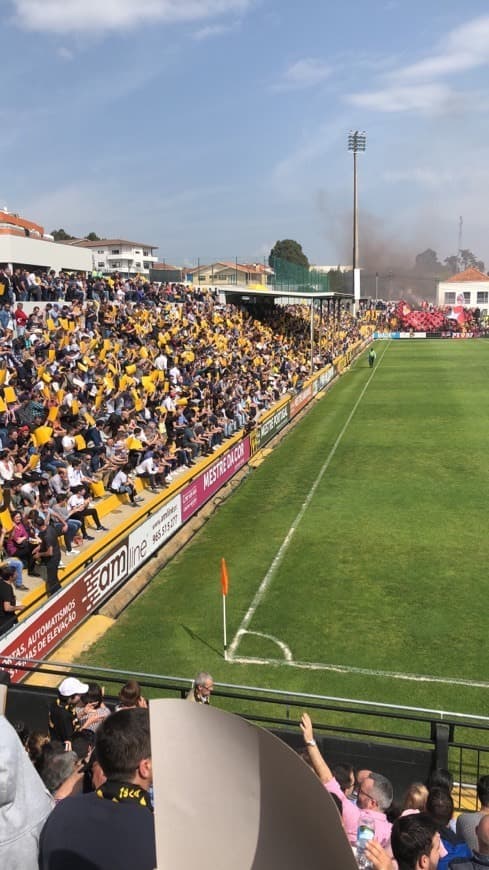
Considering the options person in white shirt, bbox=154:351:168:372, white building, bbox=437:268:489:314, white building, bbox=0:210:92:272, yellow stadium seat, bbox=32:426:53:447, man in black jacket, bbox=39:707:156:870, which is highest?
white building, bbox=437:268:489:314

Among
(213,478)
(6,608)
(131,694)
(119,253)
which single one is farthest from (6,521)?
(119,253)

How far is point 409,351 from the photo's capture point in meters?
68.4

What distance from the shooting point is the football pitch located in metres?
11.0

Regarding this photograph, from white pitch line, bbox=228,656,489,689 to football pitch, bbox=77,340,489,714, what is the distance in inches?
1.0

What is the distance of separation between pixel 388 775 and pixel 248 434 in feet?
58.3

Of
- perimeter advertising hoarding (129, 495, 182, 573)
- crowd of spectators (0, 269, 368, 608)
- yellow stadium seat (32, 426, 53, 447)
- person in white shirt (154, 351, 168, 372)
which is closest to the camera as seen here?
crowd of spectators (0, 269, 368, 608)

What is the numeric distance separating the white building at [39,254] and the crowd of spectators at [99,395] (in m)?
1.78

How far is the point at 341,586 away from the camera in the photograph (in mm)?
14344

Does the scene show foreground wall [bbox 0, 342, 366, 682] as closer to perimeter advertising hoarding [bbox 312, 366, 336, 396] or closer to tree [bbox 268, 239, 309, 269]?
perimeter advertising hoarding [bbox 312, 366, 336, 396]

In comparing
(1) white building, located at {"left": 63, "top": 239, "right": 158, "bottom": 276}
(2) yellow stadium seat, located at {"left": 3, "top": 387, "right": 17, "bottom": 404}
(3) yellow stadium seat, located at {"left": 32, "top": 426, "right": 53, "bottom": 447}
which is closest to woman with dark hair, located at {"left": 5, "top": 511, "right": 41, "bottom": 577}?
(3) yellow stadium seat, located at {"left": 32, "top": 426, "right": 53, "bottom": 447}

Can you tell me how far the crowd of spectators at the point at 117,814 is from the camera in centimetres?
245

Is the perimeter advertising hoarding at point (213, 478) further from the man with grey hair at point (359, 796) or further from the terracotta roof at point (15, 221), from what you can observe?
the terracotta roof at point (15, 221)

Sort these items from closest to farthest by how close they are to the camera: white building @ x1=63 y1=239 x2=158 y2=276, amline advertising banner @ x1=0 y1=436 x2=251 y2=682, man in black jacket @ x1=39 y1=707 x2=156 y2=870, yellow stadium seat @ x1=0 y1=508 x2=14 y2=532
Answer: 1. man in black jacket @ x1=39 y1=707 x2=156 y2=870
2. amline advertising banner @ x1=0 y1=436 x2=251 y2=682
3. yellow stadium seat @ x1=0 y1=508 x2=14 y2=532
4. white building @ x1=63 y1=239 x2=158 y2=276

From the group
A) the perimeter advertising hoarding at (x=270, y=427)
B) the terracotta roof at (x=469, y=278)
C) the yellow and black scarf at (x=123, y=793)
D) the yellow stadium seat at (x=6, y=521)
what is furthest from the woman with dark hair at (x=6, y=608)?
the terracotta roof at (x=469, y=278)
